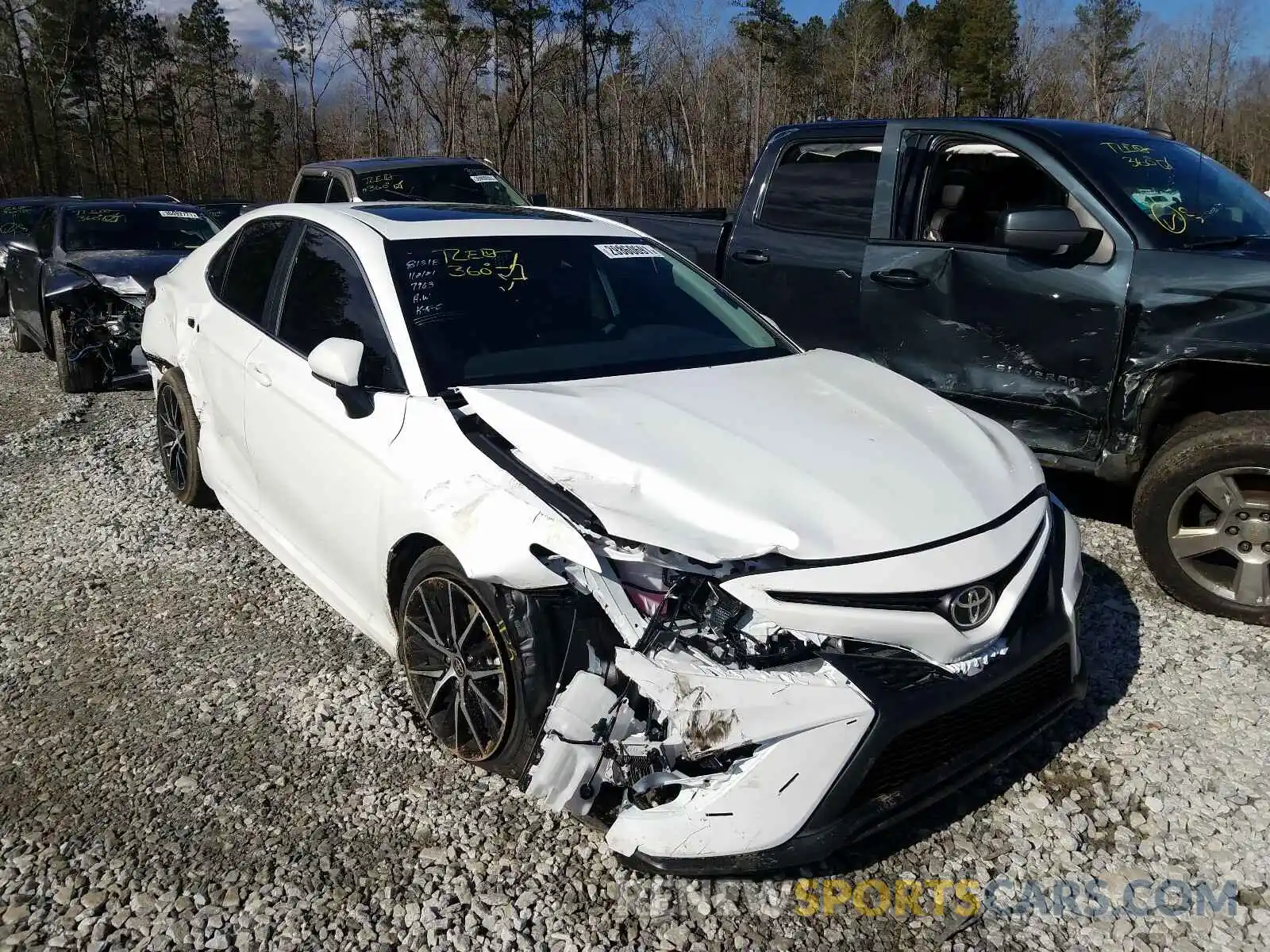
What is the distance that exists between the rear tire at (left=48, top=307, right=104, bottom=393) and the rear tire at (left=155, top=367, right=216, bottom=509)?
3588 mm

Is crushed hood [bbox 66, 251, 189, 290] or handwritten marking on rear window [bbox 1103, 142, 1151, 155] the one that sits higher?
handwritten marking on rear window [bbox 1103, 142, 1151, 155]

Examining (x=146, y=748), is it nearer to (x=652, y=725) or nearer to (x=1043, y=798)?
(x=652, y=725)

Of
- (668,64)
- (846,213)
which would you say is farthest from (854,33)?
(846,213)

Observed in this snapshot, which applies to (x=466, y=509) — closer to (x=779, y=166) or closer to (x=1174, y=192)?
(x=779, y=166)

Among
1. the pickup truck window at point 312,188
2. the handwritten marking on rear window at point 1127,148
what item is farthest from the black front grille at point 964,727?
the pickup truck window at point 312,188

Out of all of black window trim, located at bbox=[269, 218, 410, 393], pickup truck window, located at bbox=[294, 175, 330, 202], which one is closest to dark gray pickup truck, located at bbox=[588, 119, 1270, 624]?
black window trim, located at bbox=[269, 218, 410, 393]

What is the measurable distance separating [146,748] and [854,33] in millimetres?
47173

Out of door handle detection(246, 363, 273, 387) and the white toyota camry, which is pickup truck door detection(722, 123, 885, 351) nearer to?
the white toyota camry

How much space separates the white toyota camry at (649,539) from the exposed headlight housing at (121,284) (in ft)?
16.6

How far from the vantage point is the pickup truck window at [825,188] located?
5152 millimetres

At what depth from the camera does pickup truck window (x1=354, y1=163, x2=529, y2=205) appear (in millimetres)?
9961

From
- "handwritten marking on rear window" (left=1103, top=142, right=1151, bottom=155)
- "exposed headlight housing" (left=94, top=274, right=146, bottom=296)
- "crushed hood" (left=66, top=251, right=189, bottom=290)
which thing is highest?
"handwritten marking on rear window" (left=1103, top=142, right=1151, bottom=155)

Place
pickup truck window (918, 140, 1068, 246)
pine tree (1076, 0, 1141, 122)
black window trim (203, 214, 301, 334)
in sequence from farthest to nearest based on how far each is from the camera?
1. pine tree (1076, 0, 1141, 122)
2. pickup truck window (918, 140, 1068, 246)
3. black window trim (203, 214, 301, 334)

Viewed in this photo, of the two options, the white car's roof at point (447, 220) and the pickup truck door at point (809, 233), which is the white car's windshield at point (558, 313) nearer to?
the white car's roof at point (447, 220)
